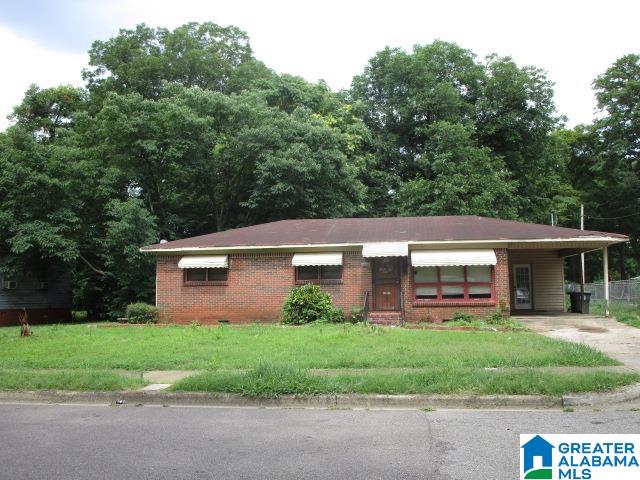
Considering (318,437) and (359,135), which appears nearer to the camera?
(318,437)

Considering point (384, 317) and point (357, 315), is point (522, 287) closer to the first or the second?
point (384, 317)

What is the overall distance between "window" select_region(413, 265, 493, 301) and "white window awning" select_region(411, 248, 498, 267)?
32.0 inches

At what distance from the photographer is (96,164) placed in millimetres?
29172

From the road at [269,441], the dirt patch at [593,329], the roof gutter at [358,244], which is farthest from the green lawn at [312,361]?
the roof gutter at [358,244]

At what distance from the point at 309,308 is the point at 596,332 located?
28.4 ft

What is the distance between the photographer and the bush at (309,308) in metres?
19.2

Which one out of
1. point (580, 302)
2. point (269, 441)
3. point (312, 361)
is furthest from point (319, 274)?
point (269, 441)

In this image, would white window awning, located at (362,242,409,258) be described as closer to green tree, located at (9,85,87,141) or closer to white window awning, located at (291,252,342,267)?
white window awning, located at (291,252,342,267)

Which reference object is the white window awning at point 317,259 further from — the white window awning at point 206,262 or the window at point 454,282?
the window at point 454,282

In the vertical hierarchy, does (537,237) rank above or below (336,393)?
above

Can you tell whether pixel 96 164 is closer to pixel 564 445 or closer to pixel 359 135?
pixel 359 135

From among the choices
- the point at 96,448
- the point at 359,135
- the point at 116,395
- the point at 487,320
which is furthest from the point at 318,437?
the point at 359,135

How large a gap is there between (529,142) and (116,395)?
115 feet

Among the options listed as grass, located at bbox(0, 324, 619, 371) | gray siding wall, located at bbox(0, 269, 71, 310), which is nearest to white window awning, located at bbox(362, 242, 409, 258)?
grass, located at bbox(0, 324, 619, 371)
